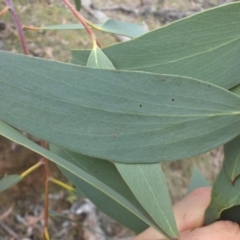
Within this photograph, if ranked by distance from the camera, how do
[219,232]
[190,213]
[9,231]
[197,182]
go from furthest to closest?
[9,231], [197,182], [190,213], [219,232]

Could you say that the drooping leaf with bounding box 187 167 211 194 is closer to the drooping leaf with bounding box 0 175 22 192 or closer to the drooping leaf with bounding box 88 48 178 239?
the drooping leaf with bounding box 0 175 22 192

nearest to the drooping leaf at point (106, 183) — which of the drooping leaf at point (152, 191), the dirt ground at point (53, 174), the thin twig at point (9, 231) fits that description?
the drooping leaf at point (152, 191)

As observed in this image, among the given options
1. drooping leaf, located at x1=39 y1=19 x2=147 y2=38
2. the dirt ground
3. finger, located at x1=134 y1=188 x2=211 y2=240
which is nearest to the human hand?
finger, located at x1=134 y1=188 x2=211 y2=240

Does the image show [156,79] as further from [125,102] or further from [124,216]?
[124,216]

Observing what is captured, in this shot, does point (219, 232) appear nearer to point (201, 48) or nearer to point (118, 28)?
point (201, 48)

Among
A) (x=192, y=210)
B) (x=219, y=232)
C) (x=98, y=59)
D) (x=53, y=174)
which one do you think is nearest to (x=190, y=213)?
(x=192, y=210)

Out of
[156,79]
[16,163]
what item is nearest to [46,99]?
[156,79]
